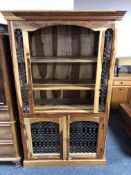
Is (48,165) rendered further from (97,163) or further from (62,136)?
(97,163)

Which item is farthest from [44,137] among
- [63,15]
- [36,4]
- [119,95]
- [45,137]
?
[119,95]

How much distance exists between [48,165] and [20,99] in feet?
2.96

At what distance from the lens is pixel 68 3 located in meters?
1.94

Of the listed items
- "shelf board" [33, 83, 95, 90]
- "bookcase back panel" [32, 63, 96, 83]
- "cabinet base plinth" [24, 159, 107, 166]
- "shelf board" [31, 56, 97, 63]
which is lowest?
"cabinet base plinth" [24, 159, 107, 166]

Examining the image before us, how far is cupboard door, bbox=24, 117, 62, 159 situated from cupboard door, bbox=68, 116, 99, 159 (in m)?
0.13

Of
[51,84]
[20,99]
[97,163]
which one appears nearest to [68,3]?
[51,84]

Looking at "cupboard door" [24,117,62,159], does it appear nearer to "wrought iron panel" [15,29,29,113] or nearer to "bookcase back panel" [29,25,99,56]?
"wrought iron panel" [15,29,29,113]

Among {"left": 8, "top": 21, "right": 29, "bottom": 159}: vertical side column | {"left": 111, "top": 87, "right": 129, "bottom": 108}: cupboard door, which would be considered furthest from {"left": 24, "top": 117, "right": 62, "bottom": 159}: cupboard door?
{"left": 111, "top": 87, "right": 129, "bottom": 108}: cupboard door

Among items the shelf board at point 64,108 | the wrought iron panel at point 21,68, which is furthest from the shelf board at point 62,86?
the shelf board at point 64,108

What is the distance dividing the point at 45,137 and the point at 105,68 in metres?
1.03

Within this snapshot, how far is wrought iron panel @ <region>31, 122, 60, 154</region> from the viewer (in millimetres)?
1854

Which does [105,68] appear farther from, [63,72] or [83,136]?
[83,136]

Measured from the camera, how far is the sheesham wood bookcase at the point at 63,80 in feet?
4.78

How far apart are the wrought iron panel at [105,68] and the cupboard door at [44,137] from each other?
1.65ft
